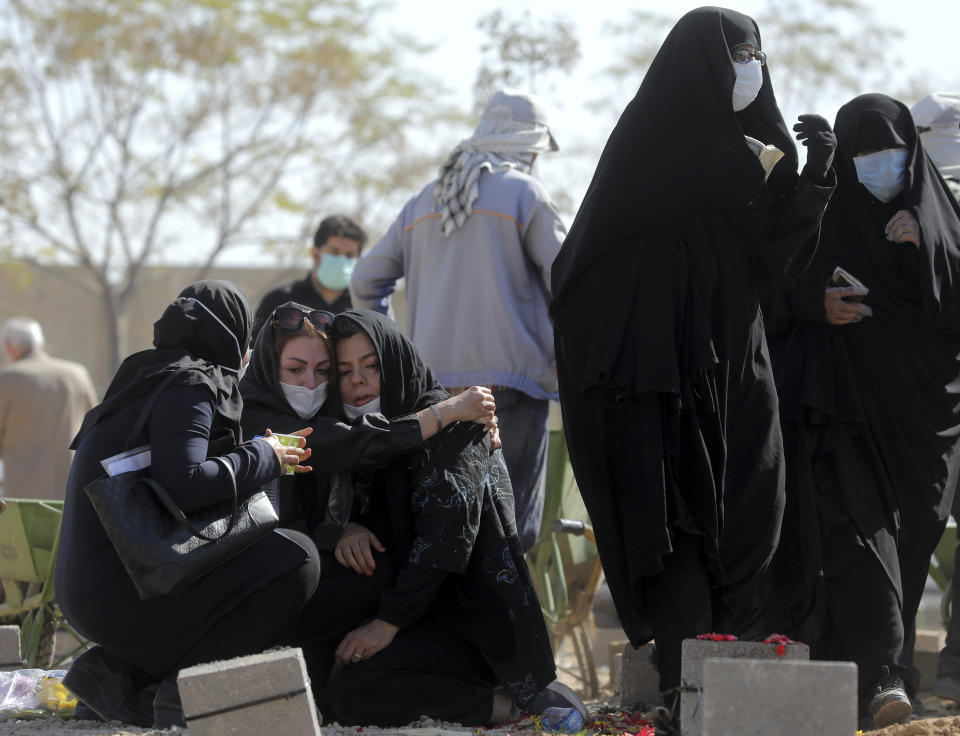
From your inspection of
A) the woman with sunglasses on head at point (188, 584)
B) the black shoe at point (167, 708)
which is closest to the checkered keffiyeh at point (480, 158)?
the woman with sunglasses on head at point (188, 584)

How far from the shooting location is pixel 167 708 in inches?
135

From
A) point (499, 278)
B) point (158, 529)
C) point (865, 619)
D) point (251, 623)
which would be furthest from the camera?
point (499, 278)

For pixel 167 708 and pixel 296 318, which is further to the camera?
pixel 296 318

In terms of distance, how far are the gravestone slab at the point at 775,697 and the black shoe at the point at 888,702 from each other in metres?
1.58

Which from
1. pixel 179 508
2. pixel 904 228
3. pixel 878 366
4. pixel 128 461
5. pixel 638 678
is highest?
pixel 904 228

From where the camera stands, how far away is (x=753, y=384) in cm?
370

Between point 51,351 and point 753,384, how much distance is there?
Answer: 64.5ft

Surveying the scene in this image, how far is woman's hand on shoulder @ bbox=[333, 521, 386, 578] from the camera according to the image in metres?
3.80

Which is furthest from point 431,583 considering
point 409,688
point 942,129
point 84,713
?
point 942,129

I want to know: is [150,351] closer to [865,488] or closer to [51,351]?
[865,488]

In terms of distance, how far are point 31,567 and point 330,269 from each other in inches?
88.7

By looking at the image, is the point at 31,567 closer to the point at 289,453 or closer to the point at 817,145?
the point at 289,453

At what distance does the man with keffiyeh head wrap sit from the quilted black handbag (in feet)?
4.97

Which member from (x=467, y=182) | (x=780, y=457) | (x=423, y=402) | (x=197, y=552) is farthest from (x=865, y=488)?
(x=197, y=552)
